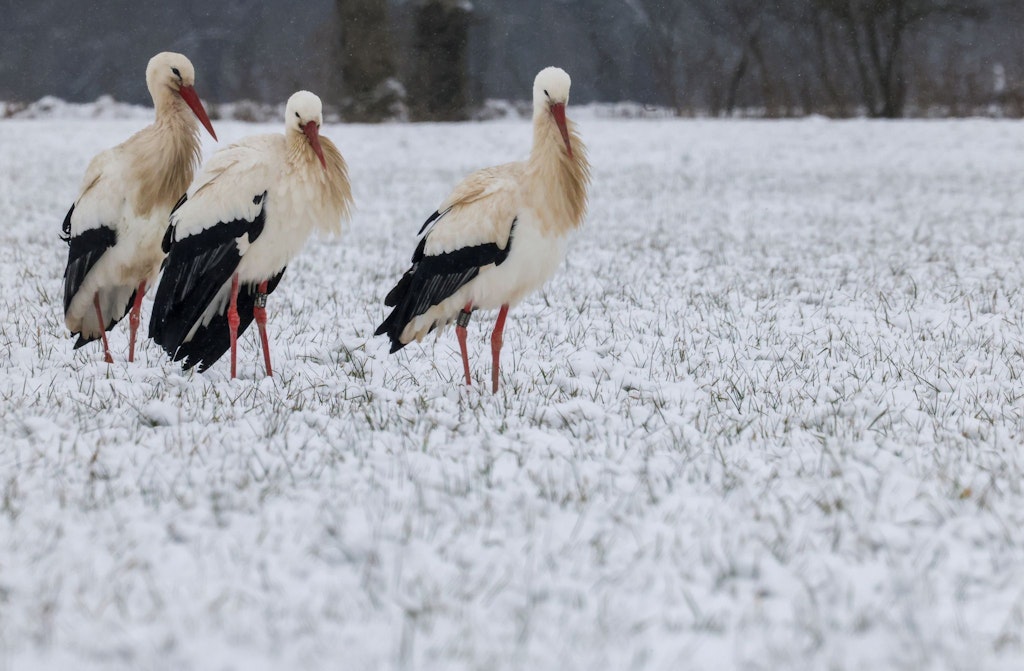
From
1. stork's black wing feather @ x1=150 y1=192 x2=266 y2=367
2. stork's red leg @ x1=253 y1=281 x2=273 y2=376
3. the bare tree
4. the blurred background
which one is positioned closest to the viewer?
stork's black wing feather @ x1=150 y1=192 x2=266 y2=367

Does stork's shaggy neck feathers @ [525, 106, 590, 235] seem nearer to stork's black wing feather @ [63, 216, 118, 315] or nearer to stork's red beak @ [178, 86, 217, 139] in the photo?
stork's red beak @ [178, 86, 217, 139]

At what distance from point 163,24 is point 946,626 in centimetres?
4543

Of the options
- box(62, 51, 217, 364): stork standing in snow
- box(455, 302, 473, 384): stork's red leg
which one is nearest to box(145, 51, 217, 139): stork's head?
box(62, 51, 217, 364): stork standing in snow

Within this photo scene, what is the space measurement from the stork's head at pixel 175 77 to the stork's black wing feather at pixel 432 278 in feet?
4.39

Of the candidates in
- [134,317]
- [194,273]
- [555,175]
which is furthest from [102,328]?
[555,175]

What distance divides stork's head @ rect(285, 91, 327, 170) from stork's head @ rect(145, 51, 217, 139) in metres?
0.66

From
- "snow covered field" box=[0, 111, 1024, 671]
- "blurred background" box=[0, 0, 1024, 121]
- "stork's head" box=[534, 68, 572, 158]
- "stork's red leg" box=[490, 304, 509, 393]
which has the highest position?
"blurred background" box=[0, 0, 1024, 121]

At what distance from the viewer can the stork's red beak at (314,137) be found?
4.69m

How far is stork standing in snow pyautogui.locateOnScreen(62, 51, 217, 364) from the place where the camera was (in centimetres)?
514

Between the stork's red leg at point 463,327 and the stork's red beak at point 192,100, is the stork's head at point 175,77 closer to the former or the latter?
the stork's red beak at point 192,100

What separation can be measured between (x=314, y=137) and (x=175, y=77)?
1.07m

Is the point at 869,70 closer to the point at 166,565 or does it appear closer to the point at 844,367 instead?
the point at 844,367

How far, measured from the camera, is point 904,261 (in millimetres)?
9172

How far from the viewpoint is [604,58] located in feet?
117
